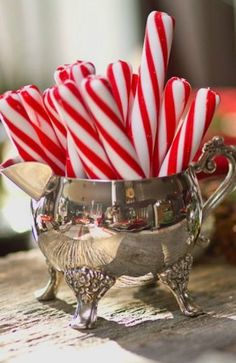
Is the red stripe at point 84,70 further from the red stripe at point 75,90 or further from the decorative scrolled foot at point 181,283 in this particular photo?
the decorative scrolled foot at point 181,283

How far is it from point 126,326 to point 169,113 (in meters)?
0.25

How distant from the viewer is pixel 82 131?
2.63ft

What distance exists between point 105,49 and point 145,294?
145 centimetres

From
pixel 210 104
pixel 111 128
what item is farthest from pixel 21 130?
pixel 210 104

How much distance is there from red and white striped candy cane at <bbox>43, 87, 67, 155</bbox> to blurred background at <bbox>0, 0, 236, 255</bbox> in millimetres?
1250

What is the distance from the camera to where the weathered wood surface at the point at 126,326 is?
76 cm

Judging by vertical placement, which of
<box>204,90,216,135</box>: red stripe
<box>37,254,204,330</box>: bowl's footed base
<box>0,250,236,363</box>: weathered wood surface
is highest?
<box>204,90,216,135</box>: red stripe

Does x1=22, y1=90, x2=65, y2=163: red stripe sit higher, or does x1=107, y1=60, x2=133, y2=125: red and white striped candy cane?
x1=107, y1=60, x2=133, y2=125: red and white striped candy cane

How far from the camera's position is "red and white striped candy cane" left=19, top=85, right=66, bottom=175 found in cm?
85

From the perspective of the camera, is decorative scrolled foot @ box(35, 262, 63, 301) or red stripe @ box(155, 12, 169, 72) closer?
red stripe @ box(155, 12, 169, 72)

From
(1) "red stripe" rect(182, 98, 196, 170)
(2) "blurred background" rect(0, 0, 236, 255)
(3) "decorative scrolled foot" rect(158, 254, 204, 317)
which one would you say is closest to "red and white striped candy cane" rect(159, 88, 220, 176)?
(1) "red stripe" rect(182, 98, 196, 170)

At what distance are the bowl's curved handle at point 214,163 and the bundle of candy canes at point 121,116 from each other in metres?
0.04

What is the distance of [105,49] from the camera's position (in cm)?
229

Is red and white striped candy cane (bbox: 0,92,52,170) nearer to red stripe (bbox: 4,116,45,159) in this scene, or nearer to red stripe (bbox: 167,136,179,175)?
red stripe (bbox: 4,116,45,159)
